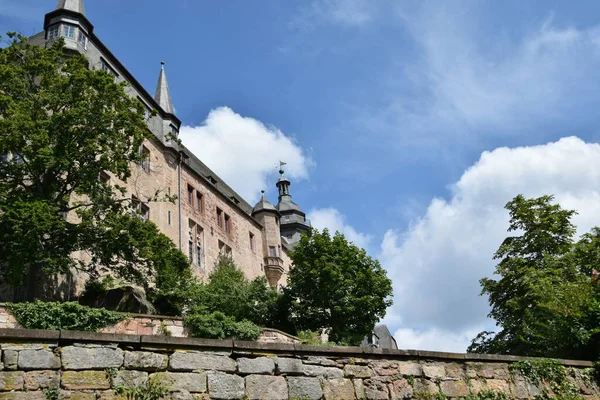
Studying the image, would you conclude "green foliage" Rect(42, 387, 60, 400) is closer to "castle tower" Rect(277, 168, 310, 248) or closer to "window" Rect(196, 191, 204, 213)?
"window" Rect(196, 191, 204, 213)

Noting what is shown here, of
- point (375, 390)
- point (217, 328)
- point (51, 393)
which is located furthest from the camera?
point (217, 328)

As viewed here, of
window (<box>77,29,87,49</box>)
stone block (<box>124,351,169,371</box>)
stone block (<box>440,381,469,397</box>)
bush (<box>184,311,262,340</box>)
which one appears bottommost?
stone block (<box>440,381,469,397</box>)

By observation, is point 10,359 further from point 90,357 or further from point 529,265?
point 529,265

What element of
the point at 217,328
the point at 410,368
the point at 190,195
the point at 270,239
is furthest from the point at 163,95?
the point at 410,368

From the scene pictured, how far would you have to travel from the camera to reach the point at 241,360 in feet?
23.9

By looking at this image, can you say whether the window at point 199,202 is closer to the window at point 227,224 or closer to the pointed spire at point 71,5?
the window at point 227,224

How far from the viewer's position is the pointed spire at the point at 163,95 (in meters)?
38.5

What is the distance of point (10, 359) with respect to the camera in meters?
6.17

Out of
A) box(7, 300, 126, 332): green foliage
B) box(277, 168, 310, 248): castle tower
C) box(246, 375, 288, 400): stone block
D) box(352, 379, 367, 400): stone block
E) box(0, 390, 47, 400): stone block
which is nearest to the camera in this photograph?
box(0, 390, 47, 400): stone block

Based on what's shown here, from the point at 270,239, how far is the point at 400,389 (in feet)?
128

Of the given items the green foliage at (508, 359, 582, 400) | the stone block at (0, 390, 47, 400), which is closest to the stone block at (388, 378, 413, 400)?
the green foliage at (508, 359, 582, 400)

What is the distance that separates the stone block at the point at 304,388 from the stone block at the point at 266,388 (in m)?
0.09

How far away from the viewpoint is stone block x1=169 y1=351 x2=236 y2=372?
273 inches

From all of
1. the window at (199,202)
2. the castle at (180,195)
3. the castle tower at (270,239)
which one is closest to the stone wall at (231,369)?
the castle at (180,195)
